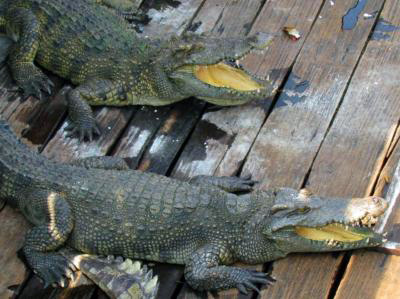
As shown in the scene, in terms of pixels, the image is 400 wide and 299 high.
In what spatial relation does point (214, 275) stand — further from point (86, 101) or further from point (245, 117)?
point (86, 101)

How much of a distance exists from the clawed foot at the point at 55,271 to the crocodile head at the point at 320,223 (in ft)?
3.58

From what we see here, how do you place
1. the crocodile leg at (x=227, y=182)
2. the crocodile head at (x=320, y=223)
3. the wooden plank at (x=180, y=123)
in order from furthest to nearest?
the crocodile leg at (x=227, y=182) → the wooden plank at (x=180, y=123) → the crocodile head at (x=320, y=223)

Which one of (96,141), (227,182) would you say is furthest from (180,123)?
(227,182)

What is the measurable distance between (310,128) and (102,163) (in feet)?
4.51

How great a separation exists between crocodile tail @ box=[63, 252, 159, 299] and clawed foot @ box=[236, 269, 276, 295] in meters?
0.45

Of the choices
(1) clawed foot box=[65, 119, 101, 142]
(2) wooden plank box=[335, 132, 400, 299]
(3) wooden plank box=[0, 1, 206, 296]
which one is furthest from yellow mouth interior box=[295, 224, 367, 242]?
(1) clawed foot box=[65, 119, 101, 142]

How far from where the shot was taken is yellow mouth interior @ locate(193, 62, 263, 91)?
16.1 ft

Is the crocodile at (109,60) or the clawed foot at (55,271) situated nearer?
the clawed foot at (55,271)

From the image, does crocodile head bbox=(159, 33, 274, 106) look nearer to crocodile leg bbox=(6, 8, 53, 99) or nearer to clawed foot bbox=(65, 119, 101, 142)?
clawed foot bbox=(65, 119, 101, 142)

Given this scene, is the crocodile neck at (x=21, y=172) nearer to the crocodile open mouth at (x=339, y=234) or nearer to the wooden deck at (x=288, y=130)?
the wooden deck at (x=288, y=130)

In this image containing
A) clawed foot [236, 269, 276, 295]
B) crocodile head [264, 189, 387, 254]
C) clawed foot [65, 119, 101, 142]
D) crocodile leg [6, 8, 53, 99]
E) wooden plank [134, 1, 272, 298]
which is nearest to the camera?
crocodile head [264, 189, 387, 254]

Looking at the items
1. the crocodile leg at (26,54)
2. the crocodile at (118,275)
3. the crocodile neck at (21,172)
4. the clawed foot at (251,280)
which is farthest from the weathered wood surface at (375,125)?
the crocodile leg at (26,54)

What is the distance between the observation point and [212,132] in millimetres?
4754

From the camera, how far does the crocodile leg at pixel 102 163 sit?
4324mm
